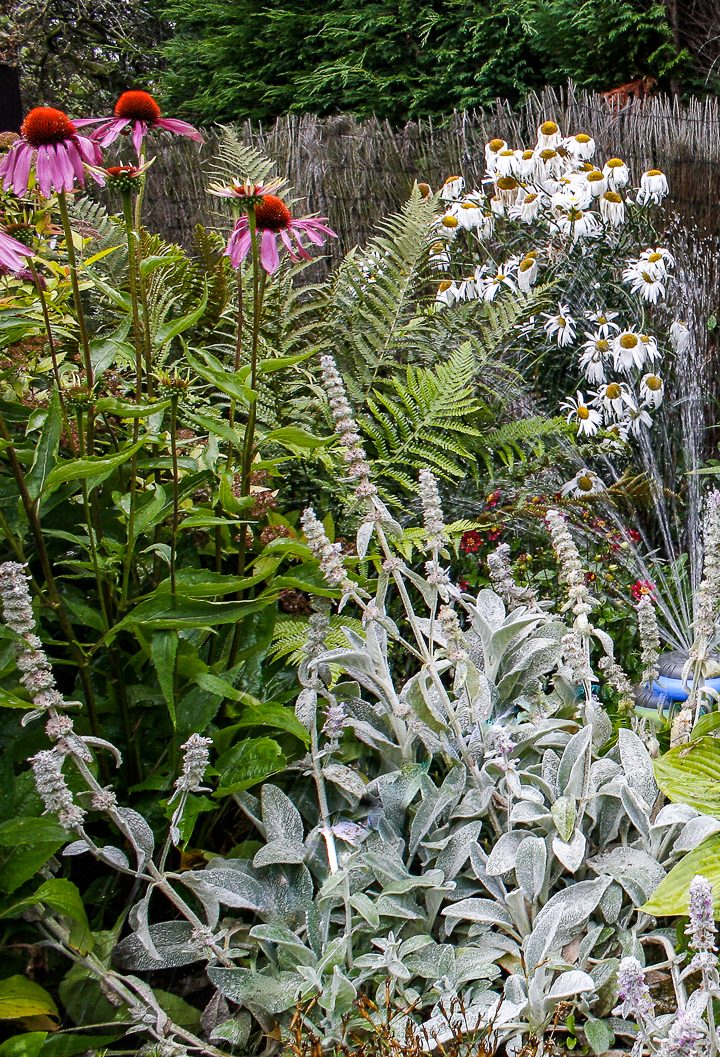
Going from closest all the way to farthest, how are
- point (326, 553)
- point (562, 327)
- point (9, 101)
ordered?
point (326, 553), point (9, 101), point (562, 327)

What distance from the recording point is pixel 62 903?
128 centimetres

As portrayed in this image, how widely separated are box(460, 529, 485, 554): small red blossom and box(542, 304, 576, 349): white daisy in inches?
43.6

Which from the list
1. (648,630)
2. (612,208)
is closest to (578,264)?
(612,208)

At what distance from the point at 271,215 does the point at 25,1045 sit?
4.02 ft

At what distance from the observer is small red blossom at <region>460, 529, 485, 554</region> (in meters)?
2.66

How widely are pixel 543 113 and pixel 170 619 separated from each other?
5060 mm

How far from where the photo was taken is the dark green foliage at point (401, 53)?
29.6ft

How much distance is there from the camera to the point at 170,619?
1424 millimetres

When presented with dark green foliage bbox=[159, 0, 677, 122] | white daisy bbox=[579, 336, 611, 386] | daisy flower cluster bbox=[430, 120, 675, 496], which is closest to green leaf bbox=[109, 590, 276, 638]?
daisy flower cluster bbox=[430, 120, 675, 496]

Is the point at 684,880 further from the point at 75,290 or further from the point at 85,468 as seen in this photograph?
the point at 75,290

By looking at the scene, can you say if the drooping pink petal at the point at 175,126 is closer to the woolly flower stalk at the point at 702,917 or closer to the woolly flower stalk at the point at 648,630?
the woolly flower stalk at the point at 648,630

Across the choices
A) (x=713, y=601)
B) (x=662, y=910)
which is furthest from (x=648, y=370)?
(x=662, y=910)

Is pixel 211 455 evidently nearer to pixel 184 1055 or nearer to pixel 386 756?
pixel 386 756

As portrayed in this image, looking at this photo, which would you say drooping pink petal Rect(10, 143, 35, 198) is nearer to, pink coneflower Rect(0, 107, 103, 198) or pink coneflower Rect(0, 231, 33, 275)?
pink coneflower Rect(0, 107, 103, 198)
